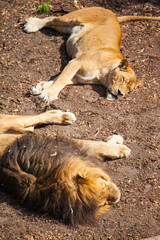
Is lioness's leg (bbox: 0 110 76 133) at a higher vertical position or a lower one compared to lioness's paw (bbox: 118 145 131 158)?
higher

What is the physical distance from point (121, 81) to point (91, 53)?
715 mm

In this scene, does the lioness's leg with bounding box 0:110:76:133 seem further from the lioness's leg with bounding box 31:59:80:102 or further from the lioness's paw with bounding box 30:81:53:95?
the lioness's paw with bounding box 30:81:53:95

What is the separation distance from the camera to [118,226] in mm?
3113

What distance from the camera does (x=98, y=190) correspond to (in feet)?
9.53

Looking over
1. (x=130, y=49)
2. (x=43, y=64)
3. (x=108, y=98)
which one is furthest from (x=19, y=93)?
(x=130, y=49)

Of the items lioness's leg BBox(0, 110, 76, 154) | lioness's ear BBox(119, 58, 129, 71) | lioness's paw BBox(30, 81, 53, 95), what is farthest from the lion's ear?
lioness's ear BBox(119, 58, 129, 71)

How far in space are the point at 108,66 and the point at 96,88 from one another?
15.2 inches

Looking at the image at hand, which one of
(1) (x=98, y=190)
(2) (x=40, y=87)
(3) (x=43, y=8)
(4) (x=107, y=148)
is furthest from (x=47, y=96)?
(3) (x=43, y=8)

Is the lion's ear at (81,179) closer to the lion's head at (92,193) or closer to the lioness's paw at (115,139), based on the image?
the lion's head at (92,193)

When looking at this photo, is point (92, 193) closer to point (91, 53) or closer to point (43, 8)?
point (91, 53)

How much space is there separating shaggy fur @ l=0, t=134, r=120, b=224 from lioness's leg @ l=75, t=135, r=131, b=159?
29 cm

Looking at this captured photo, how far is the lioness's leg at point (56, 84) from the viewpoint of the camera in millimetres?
4762

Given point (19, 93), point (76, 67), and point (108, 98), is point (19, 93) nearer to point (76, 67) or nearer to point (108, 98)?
point (76, 67)

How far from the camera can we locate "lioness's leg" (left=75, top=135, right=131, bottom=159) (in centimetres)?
364
